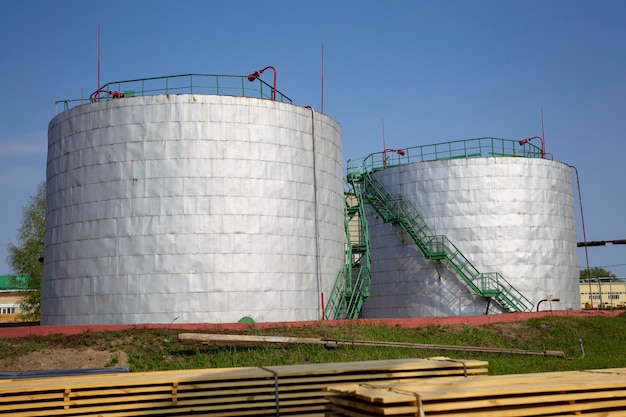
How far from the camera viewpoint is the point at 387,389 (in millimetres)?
9906

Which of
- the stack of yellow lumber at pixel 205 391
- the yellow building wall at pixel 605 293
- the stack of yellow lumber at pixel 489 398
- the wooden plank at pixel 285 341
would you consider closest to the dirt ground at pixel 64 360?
the wooden plank at pixel 285 341

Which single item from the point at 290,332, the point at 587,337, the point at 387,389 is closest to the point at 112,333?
the point at 290,332

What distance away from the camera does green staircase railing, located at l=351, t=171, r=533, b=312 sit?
34344 mm

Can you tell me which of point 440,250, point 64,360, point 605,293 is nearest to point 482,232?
point 440,250

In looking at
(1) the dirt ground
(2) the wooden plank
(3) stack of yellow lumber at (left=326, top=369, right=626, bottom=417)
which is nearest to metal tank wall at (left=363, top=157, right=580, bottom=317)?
(2) the wooden plank

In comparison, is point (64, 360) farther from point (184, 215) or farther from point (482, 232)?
point (482, 232)

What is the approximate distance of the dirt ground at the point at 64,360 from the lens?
20.3 m

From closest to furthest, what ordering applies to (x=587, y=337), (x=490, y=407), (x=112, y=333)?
1. (x=490, y=407)
2. (x=112, y=333)
3. (x=587, y=337)

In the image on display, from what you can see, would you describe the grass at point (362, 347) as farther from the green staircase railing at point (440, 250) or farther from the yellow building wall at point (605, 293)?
the yellow building wall at point (605, 293)

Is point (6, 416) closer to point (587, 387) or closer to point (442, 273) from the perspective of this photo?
point (587, 387)

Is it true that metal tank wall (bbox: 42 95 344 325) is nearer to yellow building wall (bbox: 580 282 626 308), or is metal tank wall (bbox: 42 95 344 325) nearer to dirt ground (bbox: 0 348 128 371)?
dirt ground (bbox: 0 348 128 371)

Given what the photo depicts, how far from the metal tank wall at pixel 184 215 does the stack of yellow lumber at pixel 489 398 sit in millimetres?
15030

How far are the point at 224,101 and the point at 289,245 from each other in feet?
19.8

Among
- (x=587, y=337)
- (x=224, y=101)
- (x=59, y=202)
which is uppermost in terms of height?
(x=224, y=101)
